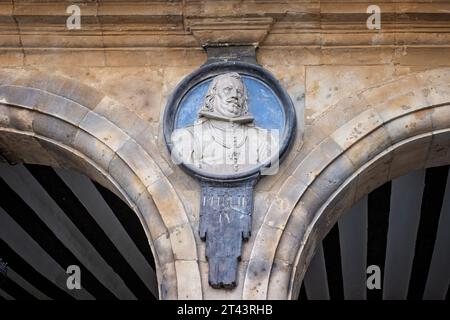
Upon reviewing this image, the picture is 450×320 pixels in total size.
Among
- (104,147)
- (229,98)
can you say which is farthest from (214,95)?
(104,147)

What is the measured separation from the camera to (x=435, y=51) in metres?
6.60

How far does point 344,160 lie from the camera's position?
6.31 m

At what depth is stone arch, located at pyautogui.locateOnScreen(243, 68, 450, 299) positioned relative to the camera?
6098 mm

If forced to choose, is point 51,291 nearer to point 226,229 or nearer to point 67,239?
point 67,239

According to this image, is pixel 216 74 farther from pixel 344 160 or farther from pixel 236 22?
pixel 344 160

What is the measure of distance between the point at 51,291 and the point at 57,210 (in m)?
1.19

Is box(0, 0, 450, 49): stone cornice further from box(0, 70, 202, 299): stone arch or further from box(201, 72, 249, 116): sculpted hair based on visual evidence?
box(0, 70, 202, 299): stone arch

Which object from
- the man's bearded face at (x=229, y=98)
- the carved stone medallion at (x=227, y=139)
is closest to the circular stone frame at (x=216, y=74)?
the carved stone medallion at (x=227, y=139)

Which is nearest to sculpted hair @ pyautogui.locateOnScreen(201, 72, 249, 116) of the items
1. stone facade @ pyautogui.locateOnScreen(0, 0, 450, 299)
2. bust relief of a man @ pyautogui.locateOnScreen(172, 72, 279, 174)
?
bust relief of a man @ pyautogui.locateOnScreen(172, 72, 279, 174)

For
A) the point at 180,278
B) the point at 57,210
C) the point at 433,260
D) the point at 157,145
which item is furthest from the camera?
the point at 433,260

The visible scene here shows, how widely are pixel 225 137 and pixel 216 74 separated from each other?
16.3 inches

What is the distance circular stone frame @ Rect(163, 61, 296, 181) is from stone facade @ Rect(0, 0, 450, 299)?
77 mm

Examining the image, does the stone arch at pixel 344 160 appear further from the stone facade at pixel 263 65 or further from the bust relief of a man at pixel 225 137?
the bust relief of a man at pixel 225 137
